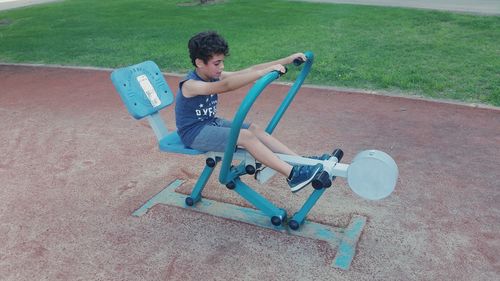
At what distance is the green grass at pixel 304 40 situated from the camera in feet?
22.3

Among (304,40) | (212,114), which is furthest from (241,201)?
(304,40)

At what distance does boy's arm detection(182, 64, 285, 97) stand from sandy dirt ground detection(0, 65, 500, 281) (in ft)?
3.08

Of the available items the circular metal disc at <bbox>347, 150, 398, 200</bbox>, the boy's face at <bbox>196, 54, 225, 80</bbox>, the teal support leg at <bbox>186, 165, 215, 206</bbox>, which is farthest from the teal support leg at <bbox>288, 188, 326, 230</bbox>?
the boy's face at <bbox>196, 54, 225, 80</bbox>

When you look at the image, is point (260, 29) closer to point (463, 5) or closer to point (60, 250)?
point (463, 5)

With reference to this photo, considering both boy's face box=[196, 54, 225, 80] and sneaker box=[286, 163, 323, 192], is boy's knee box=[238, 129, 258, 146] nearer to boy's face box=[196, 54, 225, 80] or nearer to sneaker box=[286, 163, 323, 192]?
sneaker box=[286, 163, 323, 192]

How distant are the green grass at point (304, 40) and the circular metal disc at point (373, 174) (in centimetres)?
351

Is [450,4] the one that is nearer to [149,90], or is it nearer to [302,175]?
[149,90]

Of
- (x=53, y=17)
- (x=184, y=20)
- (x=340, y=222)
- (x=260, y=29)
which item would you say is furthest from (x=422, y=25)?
(x=53, y=17)

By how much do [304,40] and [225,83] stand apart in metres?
6.59

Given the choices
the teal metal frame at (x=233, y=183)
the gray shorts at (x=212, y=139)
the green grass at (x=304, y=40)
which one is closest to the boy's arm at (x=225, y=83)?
the gray shorts at (x=212, y=139)

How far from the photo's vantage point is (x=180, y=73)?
24.0 feet

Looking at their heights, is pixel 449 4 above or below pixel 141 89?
below

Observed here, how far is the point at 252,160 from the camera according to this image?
324 centimetres

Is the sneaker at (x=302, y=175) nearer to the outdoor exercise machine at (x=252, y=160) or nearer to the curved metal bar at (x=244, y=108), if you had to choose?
the outdoor exercise machine at (x=252, y=160)
